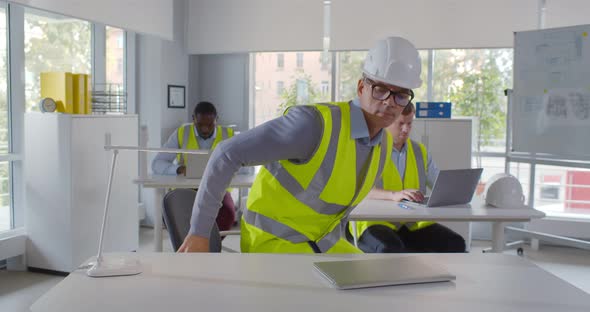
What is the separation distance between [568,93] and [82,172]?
4.10 meters

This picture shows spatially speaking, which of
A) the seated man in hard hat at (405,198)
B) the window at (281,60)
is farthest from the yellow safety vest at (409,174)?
the window at (281,60)

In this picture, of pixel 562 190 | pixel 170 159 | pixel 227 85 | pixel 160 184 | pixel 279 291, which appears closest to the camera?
pixel 279 291

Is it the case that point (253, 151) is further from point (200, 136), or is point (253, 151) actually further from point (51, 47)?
point (51, 47)

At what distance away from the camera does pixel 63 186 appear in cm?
441

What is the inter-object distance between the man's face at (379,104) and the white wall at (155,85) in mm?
4481

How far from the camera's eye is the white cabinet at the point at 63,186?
4406mm

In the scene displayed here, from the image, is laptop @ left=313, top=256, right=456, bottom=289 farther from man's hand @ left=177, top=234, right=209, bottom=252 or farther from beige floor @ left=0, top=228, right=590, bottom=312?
beige floor @ left=0, top=228, right=590, bottom=312

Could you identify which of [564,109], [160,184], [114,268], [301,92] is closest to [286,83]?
[301,92]

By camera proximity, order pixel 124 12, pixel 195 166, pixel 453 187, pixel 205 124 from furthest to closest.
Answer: pixel 124 12 < pixel 205 124 < pixel 195 166 < pixel 453 187

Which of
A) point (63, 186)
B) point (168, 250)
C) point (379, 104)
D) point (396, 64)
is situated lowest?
point (168, 250)

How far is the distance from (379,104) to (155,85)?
4611 mm

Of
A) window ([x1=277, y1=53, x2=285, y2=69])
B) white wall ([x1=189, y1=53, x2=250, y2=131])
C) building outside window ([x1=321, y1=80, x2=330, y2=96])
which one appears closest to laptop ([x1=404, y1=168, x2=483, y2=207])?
building outside window ([x1=321, y1=80, x2=330, y2=96])

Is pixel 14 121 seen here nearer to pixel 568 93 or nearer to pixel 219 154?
pixel 219 154

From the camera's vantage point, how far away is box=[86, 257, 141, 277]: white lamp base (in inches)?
66.5
